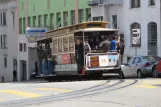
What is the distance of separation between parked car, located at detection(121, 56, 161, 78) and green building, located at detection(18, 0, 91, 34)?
1431cm

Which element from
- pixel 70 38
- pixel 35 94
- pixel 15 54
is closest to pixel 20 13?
pixel 15 54

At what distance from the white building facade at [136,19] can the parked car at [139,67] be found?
4.19 metres

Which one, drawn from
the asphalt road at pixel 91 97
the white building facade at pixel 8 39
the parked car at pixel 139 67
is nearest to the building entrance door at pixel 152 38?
the parked car at pixel 139 67

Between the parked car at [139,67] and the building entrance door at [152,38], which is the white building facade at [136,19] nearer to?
the building entrance door at [152,38]

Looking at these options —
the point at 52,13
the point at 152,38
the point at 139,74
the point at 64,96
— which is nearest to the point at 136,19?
the point at 152,38

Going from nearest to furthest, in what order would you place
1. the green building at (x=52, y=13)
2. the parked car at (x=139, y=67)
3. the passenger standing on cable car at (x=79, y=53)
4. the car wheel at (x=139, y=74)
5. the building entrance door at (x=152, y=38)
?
the passenger standing on cable car at (x=79, y=53)
the parked car at (x=139, y=67)
the car wheel at (x=139, y=74)
the building entrance door at (x=152, y=38)
the green building at (x=52, y=13)

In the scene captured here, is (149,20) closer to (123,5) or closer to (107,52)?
(123,5)

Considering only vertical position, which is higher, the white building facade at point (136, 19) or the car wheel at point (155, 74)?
the white building facade at point (136, 19)

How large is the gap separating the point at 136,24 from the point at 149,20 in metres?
2.03

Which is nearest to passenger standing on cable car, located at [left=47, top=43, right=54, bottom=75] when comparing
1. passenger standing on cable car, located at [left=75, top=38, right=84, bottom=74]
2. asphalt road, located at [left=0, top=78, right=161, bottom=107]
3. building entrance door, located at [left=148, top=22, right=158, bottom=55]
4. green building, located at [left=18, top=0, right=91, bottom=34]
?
passenger standing on cable car, located at [left=75, top=38, right=84, bottom=74]

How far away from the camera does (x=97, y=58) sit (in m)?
24.8

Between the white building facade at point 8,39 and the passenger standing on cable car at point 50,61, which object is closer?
the passenger standing on cable car at point 50,61

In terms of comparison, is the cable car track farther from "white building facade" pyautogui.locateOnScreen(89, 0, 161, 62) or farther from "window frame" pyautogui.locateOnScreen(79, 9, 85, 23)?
"window frame" pyautogui.locateOnScreen(79, 9, 85, 23)

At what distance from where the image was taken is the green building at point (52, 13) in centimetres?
4566
